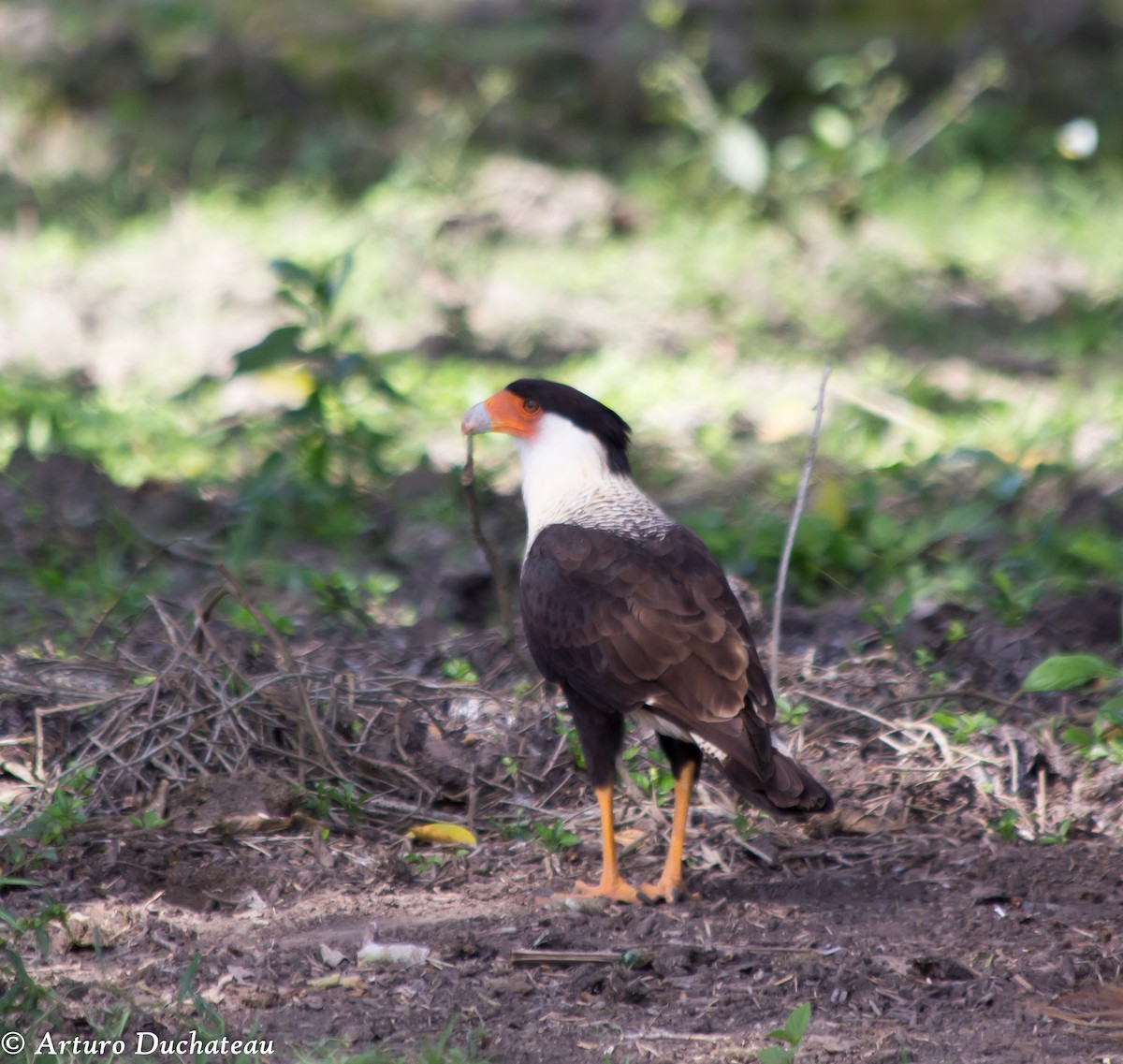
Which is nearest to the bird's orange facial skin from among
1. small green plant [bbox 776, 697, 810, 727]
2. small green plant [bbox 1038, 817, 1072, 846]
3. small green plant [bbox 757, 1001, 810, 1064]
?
small green plant [bbox 776, 697, 810, 727]

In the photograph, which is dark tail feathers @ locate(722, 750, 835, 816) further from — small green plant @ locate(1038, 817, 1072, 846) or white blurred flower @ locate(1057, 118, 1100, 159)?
white blurred flower @ locate(1057, 118, 1100, 159)

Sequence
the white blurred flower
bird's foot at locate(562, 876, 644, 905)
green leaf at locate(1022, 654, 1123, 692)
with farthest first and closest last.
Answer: the white blurred flower < green leaf at locate(1022, 654, 1123, 692) < bird's foot at locate(562, 876, 644, 905)

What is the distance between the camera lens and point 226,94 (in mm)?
10547

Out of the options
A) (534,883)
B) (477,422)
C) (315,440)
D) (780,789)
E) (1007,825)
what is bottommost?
(534,883)

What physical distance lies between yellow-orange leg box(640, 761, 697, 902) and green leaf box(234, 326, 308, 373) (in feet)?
9.00

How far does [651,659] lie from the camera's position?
3527 millimetres

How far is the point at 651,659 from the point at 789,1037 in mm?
1058

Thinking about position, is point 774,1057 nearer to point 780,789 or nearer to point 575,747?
point 780,789

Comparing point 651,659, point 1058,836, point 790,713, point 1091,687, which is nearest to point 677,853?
point 651,659

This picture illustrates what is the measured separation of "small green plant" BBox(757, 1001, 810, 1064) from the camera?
2637 millimetres

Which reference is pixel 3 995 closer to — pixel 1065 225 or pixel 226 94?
pixel 1065 225

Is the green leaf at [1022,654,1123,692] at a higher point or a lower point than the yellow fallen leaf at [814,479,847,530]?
higher

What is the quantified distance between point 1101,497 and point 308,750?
318 cm

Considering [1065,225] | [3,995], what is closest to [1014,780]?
[3,995]
